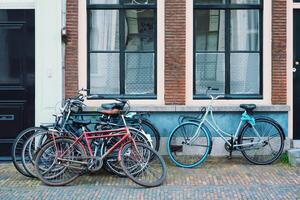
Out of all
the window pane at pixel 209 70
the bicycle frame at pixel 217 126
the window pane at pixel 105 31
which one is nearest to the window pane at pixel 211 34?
the window pane at pixel 209 70

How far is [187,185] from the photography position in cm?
895

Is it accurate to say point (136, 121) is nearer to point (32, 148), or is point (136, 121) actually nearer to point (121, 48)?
point (121, 48)

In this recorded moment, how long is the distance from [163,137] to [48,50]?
249 cm

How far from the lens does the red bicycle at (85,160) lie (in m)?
8.92

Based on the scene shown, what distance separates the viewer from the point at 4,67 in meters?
10.8

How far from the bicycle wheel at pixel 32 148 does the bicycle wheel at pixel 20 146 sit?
0.09 m

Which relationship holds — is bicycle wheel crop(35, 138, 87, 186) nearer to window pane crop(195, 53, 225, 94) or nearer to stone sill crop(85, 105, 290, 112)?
stone sill crop(85, 105, 290, 112)

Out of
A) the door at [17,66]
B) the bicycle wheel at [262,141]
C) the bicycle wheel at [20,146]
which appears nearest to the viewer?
the bicycle wheel at [20,146]

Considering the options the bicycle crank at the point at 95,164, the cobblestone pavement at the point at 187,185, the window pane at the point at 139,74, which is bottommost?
the cobblestone pavement at the point at 187,185

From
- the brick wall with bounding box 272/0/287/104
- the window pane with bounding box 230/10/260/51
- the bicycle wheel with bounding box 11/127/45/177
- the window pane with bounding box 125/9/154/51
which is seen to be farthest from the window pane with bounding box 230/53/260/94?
the bicycle wheel with bounding box 11/127/45/177

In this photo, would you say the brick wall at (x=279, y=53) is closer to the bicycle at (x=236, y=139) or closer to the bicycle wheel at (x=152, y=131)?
the bicycle at (x=236, y=139)

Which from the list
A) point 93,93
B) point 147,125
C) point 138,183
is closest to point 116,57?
point 93,93

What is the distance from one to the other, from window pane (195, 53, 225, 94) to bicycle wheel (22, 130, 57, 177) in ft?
10.1

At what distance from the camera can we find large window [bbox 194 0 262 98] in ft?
36.3
